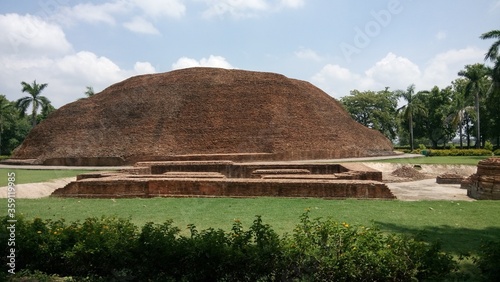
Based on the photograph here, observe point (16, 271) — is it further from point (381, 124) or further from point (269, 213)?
point (381, 124)

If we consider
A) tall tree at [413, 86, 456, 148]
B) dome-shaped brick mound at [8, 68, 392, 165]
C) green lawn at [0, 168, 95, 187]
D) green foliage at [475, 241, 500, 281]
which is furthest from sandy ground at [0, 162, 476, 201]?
tall tree at [413, 86, 456, 148]

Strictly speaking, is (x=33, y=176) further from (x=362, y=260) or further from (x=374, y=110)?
(x=374, y=110)

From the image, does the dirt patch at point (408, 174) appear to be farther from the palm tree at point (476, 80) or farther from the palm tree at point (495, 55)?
the palm tree at point (476, 80)

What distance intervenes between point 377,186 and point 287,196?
2.10m

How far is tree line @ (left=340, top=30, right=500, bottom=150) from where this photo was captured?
3450 cm

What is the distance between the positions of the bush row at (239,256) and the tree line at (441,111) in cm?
3010

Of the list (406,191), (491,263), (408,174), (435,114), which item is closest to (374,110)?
(435,114)

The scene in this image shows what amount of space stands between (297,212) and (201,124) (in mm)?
24744

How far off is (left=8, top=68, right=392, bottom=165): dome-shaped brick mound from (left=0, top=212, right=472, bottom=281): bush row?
69.5ft

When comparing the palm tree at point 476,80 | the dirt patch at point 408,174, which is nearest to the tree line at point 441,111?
the palm tree at point 476,80

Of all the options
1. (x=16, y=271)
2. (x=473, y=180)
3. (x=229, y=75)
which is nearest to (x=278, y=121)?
(x=229, y=75)

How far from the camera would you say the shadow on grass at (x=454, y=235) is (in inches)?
184

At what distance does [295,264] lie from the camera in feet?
11.2

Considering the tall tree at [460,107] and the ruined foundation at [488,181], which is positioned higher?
the tall tree at [460,107]
